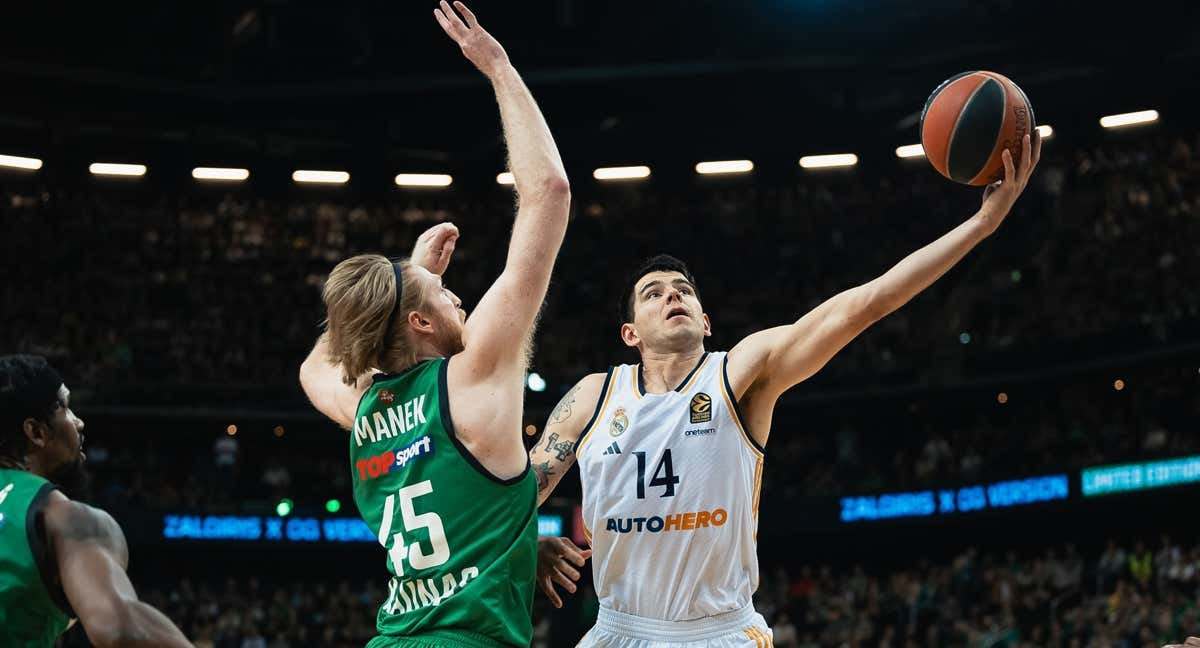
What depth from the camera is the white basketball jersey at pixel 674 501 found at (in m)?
5.27

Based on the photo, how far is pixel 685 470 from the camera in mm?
5371

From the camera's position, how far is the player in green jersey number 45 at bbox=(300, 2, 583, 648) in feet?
11.6

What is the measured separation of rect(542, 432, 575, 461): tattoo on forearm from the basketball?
6.49 feet

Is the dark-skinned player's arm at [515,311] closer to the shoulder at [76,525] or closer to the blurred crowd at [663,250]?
the shoulder at [76,525]

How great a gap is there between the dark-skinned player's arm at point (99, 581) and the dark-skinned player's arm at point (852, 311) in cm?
279

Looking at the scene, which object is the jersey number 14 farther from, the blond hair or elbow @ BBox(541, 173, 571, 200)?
elbow @ BBox(541, 173, 571, 200)

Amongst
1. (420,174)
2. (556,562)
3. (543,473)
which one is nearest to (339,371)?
(556,562)

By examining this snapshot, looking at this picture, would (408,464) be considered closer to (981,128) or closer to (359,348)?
(359,348)

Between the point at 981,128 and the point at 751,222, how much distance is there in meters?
24.0

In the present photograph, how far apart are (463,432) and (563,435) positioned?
83.6 inches

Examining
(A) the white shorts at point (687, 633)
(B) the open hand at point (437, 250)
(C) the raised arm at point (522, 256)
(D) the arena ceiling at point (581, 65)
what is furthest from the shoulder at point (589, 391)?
(D) the arena ceiling at point (581, 65)

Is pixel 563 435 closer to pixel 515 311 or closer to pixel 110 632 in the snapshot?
pixel 515 311

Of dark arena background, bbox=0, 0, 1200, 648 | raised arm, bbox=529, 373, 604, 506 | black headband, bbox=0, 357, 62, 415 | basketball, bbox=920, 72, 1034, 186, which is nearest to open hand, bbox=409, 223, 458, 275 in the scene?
raised arm, bbox=529, 373, 604, 506

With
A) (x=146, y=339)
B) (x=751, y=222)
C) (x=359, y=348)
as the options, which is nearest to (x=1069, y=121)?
(x=751, y=222)
